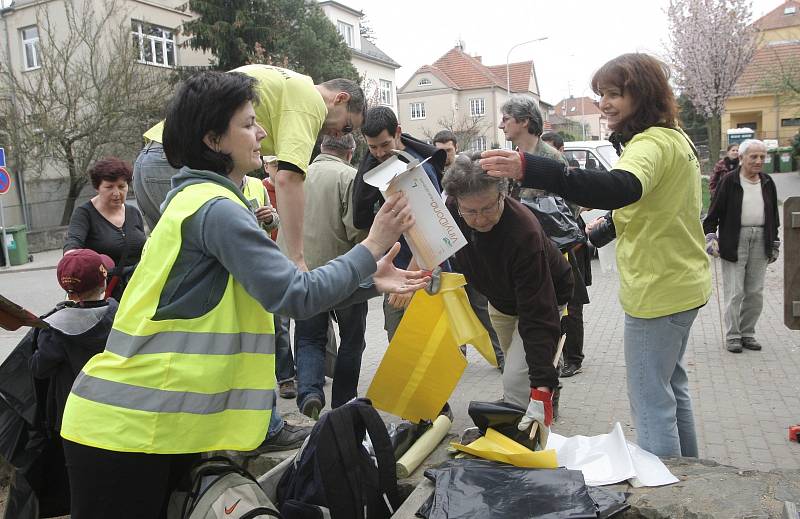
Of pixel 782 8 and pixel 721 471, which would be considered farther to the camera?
pixel 782 8

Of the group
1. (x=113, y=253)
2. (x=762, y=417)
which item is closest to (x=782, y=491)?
(x=762, y=417)

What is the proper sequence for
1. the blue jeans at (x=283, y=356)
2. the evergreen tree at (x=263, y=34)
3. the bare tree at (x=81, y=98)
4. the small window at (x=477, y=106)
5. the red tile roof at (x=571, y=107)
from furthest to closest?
the red tile roof at (x=571, y=107), the small window at (x=477, y=106), the evergreen tree at (x=263, y=34), the bare tree at (x=81, y=98), the blue jeans at (x=283, y=356)

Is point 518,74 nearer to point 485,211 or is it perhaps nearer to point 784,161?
point 784,161

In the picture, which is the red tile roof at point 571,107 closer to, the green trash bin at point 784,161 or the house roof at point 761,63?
the house roof at point 761,63

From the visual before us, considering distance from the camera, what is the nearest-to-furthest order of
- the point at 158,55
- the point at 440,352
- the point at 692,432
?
the point at 692,432 < the point at 440,352 < the point at 158,55

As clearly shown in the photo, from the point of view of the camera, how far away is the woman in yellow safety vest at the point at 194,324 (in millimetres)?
1912

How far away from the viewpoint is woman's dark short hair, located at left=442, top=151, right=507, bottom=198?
10.2 ft

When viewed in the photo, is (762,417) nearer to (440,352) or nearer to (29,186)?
(440,352)

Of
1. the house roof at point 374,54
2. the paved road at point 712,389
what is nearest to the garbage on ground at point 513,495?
the paved road at point 712,389

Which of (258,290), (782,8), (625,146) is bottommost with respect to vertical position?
(258,290)

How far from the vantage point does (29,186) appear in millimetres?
24891

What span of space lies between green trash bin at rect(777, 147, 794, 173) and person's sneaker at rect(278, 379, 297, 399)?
32.2 meters

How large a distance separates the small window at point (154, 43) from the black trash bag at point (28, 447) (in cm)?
2447

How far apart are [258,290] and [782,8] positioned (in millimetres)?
59757
